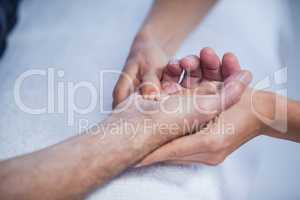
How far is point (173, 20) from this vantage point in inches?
43.6

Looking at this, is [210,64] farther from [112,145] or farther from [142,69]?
[112,145]

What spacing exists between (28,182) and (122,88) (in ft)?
1.06

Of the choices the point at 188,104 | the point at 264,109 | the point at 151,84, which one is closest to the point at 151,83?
the point at 151,84

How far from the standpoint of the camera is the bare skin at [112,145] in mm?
671

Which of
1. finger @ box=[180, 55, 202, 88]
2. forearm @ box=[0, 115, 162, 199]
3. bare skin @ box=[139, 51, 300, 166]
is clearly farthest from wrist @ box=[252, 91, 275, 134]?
forearm @ box=[0, 115, 162, 199]

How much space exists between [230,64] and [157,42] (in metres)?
0.26

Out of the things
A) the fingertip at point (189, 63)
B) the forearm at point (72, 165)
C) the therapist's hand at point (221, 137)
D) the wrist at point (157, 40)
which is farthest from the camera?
the wrist at point (157, 40)

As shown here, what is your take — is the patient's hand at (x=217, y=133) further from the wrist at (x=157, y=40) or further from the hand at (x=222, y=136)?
Result: the wrist at (x=157, y=40)

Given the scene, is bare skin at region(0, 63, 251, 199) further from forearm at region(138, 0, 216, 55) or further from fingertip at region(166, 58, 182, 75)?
forearm at region(138, 0, 216, 55)

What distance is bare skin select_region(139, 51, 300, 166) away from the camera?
0.78 m

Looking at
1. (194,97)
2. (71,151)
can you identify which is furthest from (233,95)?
(71,151)

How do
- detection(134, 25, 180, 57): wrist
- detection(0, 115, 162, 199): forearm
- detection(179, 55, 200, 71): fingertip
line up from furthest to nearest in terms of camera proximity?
detection(134, 25, 180, 57): wrist < detection(179, 55, 200, 71): fingertip < detection(0, 115, 162, 199): forearm

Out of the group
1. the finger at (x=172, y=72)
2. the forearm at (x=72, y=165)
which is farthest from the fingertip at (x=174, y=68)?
the forearm at (x=72, y=165)

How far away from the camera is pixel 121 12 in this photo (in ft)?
3.85
